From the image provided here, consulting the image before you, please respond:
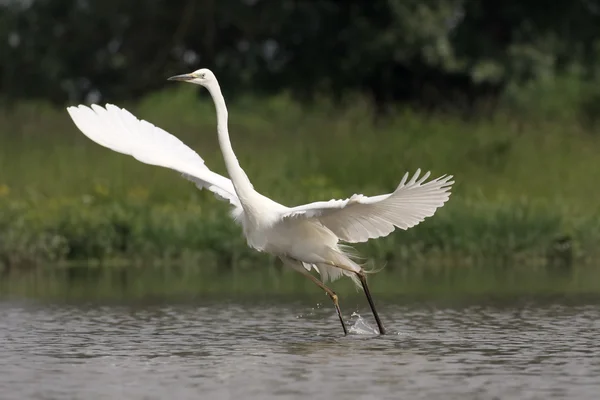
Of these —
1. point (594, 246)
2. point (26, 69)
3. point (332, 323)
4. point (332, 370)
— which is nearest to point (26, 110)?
point (26, 69)

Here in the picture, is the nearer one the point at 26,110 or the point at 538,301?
the point at 538,301

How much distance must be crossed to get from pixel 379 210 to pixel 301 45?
1777 cm

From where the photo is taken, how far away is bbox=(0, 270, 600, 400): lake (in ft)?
24.7

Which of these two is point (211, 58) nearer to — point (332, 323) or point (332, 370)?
point (332, 323)

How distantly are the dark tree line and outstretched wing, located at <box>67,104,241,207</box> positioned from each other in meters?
12.6

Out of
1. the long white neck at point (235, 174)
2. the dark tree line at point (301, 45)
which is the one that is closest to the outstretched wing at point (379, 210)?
the long white neck at point (235, 174)

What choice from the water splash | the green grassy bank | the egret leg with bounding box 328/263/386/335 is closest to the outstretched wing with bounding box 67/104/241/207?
the egret leg with bounding box 328/263/386/335

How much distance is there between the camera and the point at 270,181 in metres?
17.4

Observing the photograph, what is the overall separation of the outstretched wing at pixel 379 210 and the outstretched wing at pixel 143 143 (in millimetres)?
1093

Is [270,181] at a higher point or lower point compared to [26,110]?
lower

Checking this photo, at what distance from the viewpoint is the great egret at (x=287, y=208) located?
9.13m

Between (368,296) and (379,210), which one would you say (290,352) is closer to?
(379,210)

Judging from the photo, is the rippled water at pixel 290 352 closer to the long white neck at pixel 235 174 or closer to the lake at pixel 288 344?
the lake at pixel 288 344

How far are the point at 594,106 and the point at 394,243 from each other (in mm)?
11555
